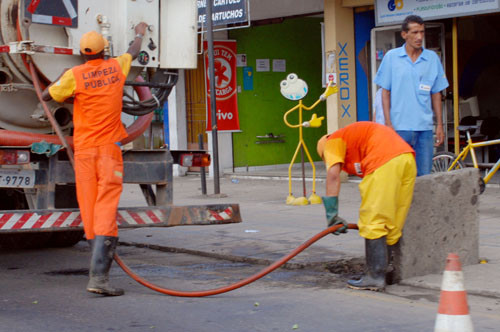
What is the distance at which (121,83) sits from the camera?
21.8ft

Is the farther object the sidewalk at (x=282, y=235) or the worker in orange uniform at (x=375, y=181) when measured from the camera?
the sidewalk at (x=282, y=235)

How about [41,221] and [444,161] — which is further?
[444,161]

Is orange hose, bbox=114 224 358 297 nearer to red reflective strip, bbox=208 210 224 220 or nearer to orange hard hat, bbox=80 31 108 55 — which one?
red reflective strip, bbox=208 210 224 220

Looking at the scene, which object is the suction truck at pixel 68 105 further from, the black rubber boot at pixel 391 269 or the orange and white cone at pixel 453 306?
the orange and white cone at pixel 453 306

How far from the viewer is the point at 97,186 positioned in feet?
21.2

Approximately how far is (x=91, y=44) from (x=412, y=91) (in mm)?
2828

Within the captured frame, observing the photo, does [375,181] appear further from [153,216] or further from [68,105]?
[68,105]

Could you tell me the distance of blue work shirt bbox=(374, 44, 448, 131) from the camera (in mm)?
7531

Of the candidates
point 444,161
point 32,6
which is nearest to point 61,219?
point 32,6

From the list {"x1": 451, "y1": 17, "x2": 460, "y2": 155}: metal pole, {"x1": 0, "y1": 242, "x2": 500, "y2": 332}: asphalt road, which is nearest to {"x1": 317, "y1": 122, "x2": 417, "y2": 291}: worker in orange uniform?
{"x1": 0, "y1": 242, "x2": 500, "y2": 332}: asphalt road

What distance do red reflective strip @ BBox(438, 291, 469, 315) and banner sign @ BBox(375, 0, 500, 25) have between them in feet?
29.4

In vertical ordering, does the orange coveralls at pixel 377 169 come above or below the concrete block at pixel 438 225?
above

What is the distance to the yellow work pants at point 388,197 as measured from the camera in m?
6.13

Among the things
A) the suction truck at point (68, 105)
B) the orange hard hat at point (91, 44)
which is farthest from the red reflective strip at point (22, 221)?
the orange hard hat at point (91, 44)
